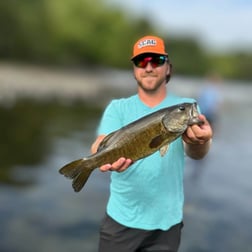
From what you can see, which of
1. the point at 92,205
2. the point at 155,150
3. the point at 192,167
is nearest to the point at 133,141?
the point at 155,150

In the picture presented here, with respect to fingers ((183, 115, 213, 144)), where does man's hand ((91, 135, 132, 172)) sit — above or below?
below

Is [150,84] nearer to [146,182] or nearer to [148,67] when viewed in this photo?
[148,67]

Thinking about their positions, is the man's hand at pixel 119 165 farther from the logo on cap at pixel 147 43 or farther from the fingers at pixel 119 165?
the logo on cap at pixel 147 43

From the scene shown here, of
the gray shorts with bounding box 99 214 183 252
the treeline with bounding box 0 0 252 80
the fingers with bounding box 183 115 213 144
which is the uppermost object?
the treeline with bounding box 0 0 252 80

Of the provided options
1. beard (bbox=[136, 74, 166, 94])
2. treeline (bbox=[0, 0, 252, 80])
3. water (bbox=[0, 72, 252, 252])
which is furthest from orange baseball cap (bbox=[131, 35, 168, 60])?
treeline (bbox=[0, 0, 252, 80])

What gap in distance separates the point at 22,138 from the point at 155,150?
12.4 metres

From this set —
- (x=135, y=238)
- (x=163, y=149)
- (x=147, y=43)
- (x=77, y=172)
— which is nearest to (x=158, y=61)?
(x=147, y=43)

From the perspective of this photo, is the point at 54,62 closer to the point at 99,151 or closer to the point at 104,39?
the point at 104,39

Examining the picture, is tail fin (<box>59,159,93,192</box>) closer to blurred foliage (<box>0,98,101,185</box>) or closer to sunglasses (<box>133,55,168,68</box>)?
sunglasses (<box>133,55,168,68</box>)

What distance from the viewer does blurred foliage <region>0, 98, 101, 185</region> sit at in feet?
38.3

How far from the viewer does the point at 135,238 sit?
331 centimetres

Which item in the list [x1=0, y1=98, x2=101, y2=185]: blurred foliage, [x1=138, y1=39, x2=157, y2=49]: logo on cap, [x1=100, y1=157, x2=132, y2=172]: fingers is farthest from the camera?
[x1=0, y1=98, x2=101, y2=185]: blurred foliage

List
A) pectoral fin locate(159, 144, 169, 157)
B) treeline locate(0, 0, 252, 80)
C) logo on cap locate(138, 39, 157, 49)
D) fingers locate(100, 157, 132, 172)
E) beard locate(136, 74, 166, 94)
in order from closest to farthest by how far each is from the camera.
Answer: fingers locate(100, 157, 132, 172) → pectoral fin locate(159, 144, 169, 157) → beard locate(136, 74, 166, 94) → logo on cap locate(138, 39, 157, 49) → treeline locate(0, 0, 252, 80)

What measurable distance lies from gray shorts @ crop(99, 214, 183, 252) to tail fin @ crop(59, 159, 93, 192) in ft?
1.43
